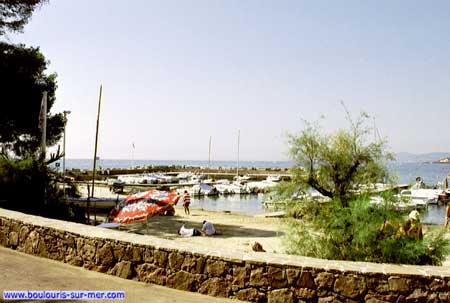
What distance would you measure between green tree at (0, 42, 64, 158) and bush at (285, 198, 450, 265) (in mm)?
15409

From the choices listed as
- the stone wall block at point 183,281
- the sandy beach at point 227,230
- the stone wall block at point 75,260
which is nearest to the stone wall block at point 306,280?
the stone wall block at point 183,281

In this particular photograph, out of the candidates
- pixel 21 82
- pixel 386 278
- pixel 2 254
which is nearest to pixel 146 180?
pixel 21 82

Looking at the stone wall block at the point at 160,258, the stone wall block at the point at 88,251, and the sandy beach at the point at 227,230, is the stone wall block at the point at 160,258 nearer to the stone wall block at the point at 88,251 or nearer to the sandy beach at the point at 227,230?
the stone wall block at the point at 88,251

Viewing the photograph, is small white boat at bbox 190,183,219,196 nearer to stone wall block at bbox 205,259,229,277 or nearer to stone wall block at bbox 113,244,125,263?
stone wall block at bbox 113,244,125,263

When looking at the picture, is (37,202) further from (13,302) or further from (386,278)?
(386,278)

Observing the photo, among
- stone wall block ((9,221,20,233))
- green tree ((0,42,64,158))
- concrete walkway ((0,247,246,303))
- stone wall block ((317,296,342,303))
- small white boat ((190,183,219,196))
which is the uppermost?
green tree ((0,42,64,158))

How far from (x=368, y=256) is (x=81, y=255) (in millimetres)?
4495

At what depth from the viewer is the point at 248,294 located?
5543 millimetres

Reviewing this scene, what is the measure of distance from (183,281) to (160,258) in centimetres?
46

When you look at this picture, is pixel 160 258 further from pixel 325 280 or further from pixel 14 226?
pixel 14 226

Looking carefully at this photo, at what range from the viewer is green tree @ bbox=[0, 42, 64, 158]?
67.5 feet

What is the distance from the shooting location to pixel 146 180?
56969 millimetres

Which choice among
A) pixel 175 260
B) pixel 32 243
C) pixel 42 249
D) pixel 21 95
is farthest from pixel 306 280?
pixel 21 95

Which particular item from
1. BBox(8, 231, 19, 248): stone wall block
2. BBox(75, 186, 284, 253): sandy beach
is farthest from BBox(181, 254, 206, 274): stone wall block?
BBox(75, 186, 284, 253): sandy beach
